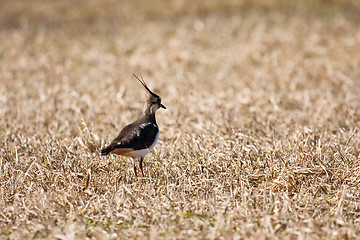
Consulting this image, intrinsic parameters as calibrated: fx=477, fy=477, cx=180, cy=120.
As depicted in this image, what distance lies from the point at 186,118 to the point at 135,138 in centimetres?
263

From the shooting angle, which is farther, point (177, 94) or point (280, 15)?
point (280, 15)

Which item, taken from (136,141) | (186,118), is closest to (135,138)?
(136,141)

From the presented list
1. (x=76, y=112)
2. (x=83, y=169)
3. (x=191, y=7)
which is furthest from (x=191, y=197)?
(x=191, y=7)

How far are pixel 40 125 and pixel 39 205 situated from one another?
10.4ft

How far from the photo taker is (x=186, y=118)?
750 centimetres

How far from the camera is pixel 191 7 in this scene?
598 inches

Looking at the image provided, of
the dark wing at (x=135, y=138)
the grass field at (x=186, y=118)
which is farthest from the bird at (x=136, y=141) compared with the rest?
the grass field at (x=186, y=118)

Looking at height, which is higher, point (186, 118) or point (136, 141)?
point (136, 141)

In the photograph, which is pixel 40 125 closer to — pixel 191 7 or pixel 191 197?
pixel 191 197

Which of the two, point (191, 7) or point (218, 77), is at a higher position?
point (191, 7)

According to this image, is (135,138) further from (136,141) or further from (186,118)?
(186,118)

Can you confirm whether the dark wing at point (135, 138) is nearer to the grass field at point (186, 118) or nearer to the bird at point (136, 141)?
the bird at point (136, 141)

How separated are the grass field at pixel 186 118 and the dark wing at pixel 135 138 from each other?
329mm

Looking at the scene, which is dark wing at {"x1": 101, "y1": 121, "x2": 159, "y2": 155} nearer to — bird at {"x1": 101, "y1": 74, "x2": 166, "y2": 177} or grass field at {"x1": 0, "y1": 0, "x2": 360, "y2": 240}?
bird at {"x1": 101, "y1": 74, "x2": 166, "y2": 177}
